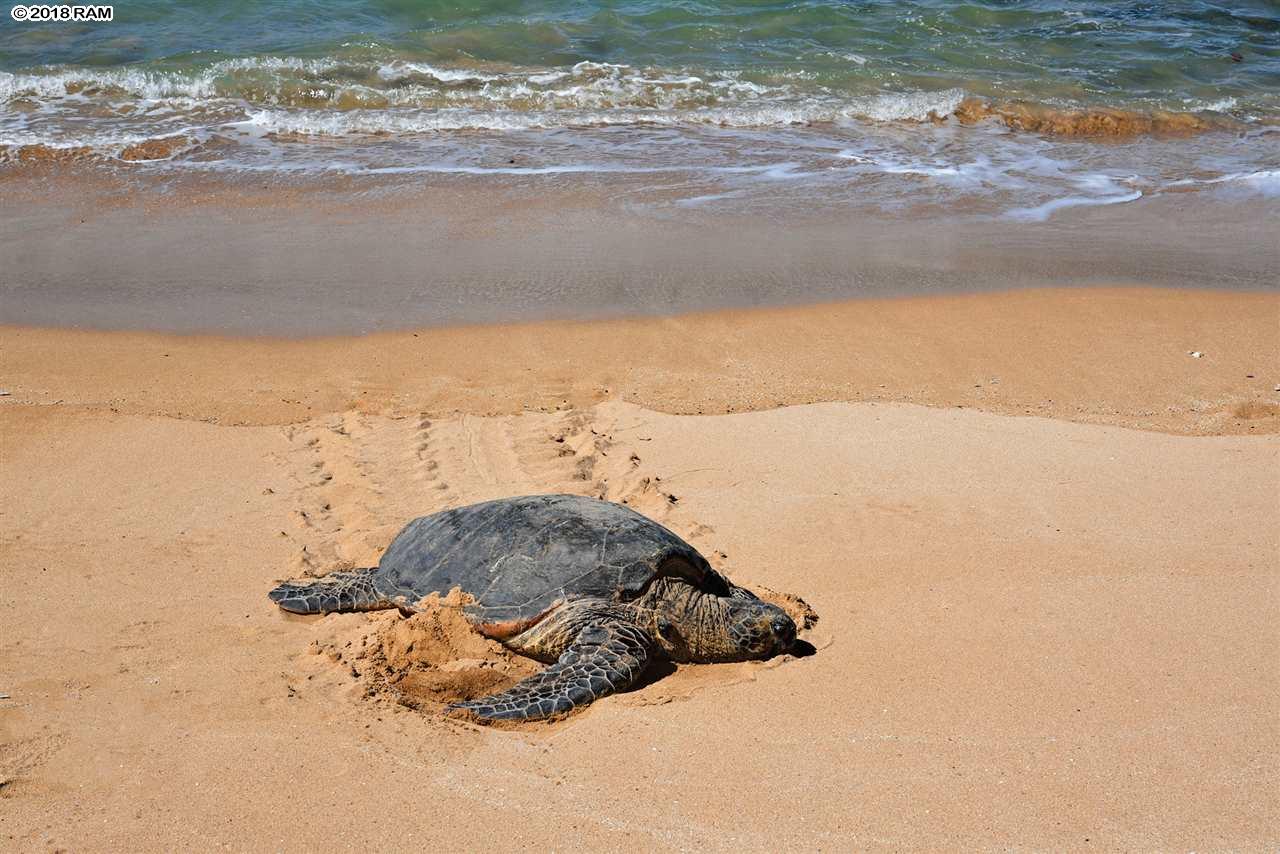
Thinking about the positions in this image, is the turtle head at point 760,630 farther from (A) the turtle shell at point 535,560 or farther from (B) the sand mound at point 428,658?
(B) the sand mound at point 428,658

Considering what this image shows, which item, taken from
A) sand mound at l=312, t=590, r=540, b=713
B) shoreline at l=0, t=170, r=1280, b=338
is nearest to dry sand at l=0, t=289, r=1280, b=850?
sand mound at l=312, t=590, r=540, b=713

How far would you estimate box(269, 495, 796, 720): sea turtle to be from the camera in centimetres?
420

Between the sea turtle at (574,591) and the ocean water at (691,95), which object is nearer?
the sea turtle at (574,591)

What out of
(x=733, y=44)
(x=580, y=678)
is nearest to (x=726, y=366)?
(x=580, y=678)

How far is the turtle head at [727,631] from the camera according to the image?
13.7 feet

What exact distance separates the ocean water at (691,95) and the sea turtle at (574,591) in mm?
6128

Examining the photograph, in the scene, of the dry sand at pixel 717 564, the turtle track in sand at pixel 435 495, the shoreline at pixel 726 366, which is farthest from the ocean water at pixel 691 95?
the turtle track in sand at pixel 435 495

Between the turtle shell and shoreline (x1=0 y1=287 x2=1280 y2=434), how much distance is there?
1.89 metres

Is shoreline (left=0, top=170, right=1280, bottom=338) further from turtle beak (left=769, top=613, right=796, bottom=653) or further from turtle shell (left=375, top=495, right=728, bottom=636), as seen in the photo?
turtle beak (left=769, top=613, right=796, bottom=653)

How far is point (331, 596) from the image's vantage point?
15.0 feet

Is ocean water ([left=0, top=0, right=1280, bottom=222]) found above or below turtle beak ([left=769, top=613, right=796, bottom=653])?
above

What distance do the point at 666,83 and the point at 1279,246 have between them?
7.78m

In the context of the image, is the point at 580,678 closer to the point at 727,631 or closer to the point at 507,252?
the point at 727,631

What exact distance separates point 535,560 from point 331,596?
91 centimetres
